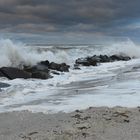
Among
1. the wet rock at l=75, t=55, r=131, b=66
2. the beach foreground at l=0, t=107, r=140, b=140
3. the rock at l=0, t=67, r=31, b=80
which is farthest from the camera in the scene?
the wet rock at l=75, t=55, r=131, b=66

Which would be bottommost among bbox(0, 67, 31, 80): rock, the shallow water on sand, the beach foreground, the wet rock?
the beach foreground

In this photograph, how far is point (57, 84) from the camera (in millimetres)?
12094

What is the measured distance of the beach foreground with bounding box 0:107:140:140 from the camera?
16.6ft

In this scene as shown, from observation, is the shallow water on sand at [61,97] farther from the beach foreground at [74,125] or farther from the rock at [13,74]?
the rock at [13,74]

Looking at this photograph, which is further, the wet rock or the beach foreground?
the wet rock

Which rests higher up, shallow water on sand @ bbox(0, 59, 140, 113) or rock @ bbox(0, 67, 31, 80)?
rock @ bbox(0, 67, 31, 80)

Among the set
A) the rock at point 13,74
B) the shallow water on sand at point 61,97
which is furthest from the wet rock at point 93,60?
the shallow water on sand at point 61,97

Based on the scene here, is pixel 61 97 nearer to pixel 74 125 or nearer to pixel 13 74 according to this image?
pixel 74 125

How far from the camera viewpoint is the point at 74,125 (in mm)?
5641

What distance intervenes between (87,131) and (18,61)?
14483 millimetres

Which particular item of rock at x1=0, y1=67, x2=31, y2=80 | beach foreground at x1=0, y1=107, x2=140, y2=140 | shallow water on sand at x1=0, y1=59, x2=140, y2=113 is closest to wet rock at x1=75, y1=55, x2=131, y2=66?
rock at x1=0, y1=67, x2=31, y2=80

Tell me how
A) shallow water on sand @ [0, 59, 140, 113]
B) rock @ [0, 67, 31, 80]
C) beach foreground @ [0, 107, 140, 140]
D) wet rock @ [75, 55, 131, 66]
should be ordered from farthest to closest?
1. wet rock @ [75, 55, 131, 66]
2. rock @ [0, 67, 31, 80]
3. shallow water on sand @ [0, 59, 140, 113]
4. beach foreground @ [0, 107, 140, 140]

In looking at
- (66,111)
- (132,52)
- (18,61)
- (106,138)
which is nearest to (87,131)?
(106,138)

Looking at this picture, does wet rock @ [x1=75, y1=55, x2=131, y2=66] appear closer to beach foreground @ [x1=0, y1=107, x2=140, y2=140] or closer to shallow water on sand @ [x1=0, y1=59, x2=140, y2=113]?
shallow water on sand @ [x1=0, y1=59, x2=140, y2=113]
